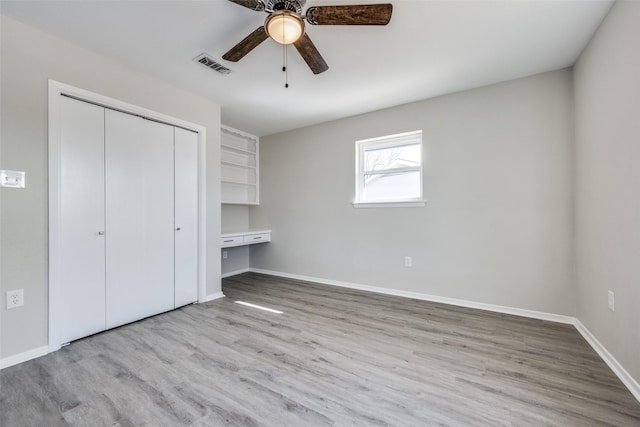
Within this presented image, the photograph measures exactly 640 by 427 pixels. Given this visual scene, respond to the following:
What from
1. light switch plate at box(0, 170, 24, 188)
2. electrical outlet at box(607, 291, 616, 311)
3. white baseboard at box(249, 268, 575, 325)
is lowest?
white baseboard at box(249, 268, 575, 325)

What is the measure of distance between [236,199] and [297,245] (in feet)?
4.52

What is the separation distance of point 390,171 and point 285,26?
7.91ft

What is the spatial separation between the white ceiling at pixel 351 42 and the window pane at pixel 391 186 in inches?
39.5

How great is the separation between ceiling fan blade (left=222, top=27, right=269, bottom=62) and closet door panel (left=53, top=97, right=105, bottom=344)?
1463 millimetres

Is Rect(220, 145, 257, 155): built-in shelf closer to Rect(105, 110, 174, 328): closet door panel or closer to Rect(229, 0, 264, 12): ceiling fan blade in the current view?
Rect(105, 110, 174, 328): closet door panel

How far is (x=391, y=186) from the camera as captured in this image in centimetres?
A: 363

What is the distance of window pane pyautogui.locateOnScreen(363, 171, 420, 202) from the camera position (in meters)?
3.45

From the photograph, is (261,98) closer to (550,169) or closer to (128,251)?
(128,251)

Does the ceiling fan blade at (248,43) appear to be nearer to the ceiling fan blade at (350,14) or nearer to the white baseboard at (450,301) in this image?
the ceiling fan blade at (350,14)

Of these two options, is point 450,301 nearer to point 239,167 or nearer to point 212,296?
point 212,296

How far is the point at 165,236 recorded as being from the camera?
2871mm

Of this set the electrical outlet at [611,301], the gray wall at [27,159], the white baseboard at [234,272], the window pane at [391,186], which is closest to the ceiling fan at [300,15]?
the gray wall at [27,159]

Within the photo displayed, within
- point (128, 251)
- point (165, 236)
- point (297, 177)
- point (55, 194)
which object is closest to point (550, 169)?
point (297, 177)

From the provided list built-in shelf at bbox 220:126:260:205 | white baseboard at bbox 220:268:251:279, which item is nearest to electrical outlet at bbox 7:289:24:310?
built-in shelf at bbox 220:126:260:205
